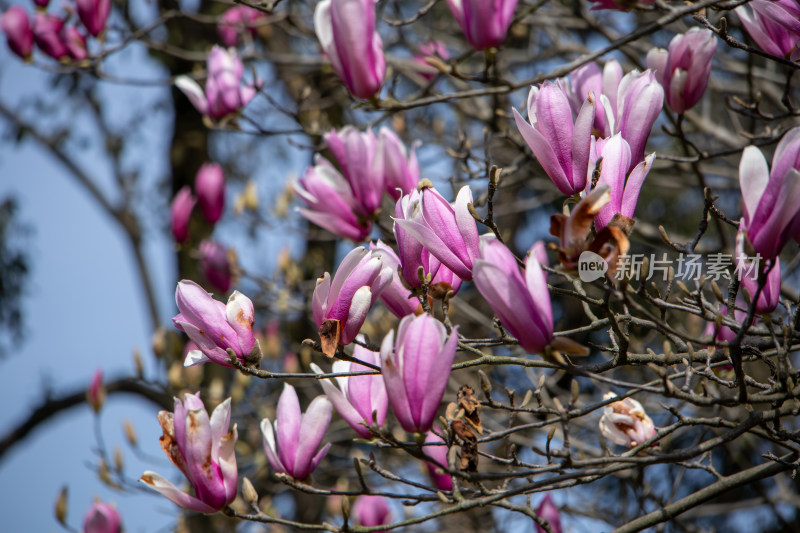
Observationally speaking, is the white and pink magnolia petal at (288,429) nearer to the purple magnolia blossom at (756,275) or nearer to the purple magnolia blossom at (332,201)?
the purple magnolia blossom at (332,201)

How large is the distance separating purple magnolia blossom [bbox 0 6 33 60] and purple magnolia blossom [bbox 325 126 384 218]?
1.41m

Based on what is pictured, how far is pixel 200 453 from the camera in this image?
110cm

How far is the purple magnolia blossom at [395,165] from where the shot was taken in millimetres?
1515

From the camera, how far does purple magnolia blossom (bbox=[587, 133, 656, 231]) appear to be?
96 cm

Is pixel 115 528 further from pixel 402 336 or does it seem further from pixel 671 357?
pixel 671 357

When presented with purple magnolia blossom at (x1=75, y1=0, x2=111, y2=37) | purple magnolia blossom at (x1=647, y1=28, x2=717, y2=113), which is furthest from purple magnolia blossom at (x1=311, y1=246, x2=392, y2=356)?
purple magnolia blossom at (x1=75, y1=0, x2=111, y2=37)

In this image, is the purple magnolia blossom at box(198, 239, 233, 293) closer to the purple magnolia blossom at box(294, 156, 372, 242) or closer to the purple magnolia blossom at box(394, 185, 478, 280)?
the purple magnolia blossom at box(294, 156, 372, 242)

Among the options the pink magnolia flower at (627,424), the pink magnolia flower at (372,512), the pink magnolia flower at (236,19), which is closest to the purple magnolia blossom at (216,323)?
the pink magnolia flower at (627,424)

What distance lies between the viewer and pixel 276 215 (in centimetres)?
296

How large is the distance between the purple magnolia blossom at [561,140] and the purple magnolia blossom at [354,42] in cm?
51

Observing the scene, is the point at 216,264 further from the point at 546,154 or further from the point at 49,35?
the point at 546,154

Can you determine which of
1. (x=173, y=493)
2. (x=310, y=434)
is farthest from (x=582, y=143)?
(x=173, y=493)

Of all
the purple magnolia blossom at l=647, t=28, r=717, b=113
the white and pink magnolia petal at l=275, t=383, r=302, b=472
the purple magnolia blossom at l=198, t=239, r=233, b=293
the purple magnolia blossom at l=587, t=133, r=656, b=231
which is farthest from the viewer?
the purple magnolia blossom at l=198, t=239, r=233, b=293

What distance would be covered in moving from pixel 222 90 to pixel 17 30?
31.3 inches
